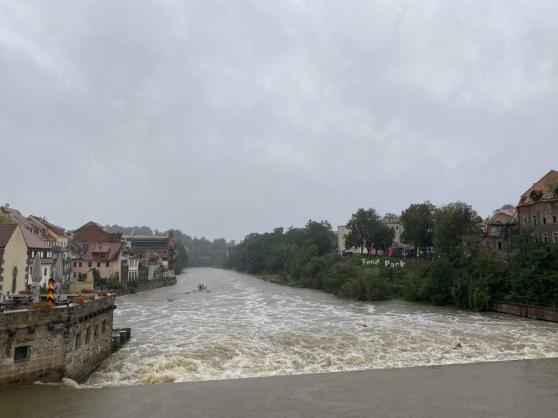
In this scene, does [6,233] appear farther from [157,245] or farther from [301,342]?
[157,245]

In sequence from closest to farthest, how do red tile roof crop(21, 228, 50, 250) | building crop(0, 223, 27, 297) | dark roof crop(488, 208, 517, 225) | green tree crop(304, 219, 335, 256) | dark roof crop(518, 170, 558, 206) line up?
building crop(0, 223, 27, 297)
red tile roof crop(21, 228, 50, 250)
dark roof crop(518, 170, 558, 206)
dark roof crop(488, 208, 517, 225)
green tree crop(304, 219, 335, 256)

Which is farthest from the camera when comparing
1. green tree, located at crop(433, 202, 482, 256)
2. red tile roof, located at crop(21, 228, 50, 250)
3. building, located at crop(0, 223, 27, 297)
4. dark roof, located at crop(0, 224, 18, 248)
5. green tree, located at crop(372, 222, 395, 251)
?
green tree, located at crop(372, 222, 395, 251)

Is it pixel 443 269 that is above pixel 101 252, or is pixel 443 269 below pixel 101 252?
below

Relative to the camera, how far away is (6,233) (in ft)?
121

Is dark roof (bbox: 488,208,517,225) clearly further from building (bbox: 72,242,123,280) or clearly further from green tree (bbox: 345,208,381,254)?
building (bbox: 72,242,123,280)

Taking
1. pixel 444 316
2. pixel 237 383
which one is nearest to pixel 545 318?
pixel 444 316

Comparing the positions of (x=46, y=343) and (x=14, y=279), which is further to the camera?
(x=14, y=279)

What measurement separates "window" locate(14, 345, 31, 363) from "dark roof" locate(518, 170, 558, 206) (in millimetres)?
58161

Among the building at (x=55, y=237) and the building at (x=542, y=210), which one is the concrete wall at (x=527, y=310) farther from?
the building at (x=55, y=237)

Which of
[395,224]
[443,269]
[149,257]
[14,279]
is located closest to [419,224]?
[443,269]

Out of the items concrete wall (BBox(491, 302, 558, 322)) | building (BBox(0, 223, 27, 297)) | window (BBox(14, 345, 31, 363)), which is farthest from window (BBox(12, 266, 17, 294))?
concrete wall (BBox(491, 302, 558, 322))

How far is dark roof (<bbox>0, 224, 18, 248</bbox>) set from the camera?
3588cm

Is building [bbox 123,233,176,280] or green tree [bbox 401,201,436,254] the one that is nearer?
green tree [bbox 401,201,436,254]

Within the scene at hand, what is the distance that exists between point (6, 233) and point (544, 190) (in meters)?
62.8
